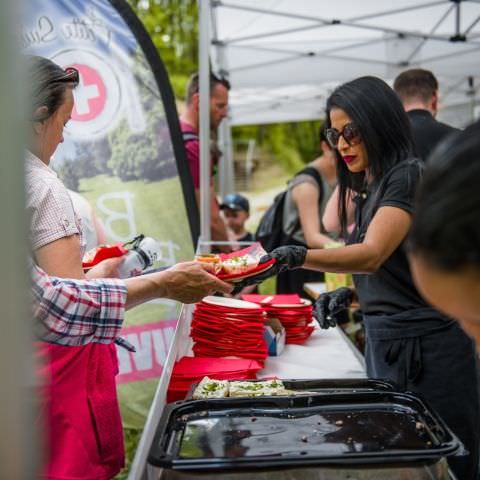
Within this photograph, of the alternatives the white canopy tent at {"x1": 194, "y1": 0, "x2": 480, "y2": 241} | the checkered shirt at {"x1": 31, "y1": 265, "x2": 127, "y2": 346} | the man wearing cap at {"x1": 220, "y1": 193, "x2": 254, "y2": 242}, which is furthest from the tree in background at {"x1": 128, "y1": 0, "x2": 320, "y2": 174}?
the checkered shirt at {"x1": 31, "y1": 265, "x2": 127, "y2": 346}

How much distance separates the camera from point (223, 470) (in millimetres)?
1140

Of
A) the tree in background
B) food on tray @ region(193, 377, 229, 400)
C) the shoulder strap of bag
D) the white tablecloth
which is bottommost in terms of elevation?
the white tablecloth

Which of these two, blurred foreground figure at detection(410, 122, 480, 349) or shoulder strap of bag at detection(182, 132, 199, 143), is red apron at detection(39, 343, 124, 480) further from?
shoulder strap of bag at detection(182, 132, 199, 143)

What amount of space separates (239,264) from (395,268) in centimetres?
51

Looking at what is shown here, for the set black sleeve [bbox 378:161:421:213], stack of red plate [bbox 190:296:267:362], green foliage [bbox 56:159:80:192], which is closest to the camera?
black sleeve [bbox 378:161:421:213]

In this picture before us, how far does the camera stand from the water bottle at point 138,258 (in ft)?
6.91

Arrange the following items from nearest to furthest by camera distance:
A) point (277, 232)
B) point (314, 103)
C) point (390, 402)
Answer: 1. point (390, 402)
2. point (277, 232)
3. point (314, 103)

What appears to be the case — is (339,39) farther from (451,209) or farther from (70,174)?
(451,209)

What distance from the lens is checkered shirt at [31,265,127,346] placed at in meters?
1.33

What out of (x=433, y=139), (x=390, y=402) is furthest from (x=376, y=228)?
(x=433, y=139)

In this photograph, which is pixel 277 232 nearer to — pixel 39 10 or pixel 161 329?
pixel 161 329

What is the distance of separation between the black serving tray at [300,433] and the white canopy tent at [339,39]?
15.0 feet

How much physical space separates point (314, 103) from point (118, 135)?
802cm

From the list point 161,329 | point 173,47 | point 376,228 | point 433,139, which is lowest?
point 161,329
